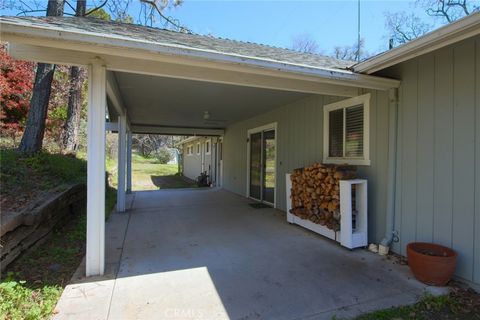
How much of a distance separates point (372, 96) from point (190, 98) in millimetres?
3627

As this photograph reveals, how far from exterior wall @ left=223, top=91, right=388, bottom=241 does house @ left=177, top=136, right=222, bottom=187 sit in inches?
62.6

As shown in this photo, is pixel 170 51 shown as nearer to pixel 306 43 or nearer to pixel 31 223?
pixel 31 223

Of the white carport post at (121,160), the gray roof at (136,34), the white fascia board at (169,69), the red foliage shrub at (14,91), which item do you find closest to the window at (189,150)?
the red foliage shrub at (14,91)

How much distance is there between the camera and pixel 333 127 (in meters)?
5.43

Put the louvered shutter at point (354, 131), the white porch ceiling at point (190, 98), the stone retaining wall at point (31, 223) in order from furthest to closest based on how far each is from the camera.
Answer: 1. the white porch ceiling at point (190, 98)
2. the louvered shutter at point (354, 131)
3. the stone retaining wall at point (31, 223)

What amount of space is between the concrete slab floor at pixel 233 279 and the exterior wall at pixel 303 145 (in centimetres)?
93

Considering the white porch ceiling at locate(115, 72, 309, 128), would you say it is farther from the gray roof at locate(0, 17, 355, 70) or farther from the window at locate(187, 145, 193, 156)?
the window at locate(187, 145, 193, 156)

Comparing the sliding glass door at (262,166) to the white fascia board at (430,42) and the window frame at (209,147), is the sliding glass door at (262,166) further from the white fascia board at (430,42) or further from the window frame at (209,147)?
the window frame at (209,147)

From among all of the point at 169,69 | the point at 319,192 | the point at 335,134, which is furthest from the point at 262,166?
the point at 169,69

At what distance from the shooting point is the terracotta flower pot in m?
3.00

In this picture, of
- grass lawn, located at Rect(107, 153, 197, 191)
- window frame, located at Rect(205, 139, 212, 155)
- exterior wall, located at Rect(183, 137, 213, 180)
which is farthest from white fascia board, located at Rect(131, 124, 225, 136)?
grass lawn, located at Rect(107, 153, 197, 191)

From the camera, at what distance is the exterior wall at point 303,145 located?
429 centimetres

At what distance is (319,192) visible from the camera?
4.90 metres

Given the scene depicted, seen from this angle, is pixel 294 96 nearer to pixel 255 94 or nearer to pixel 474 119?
pixel 255 94
